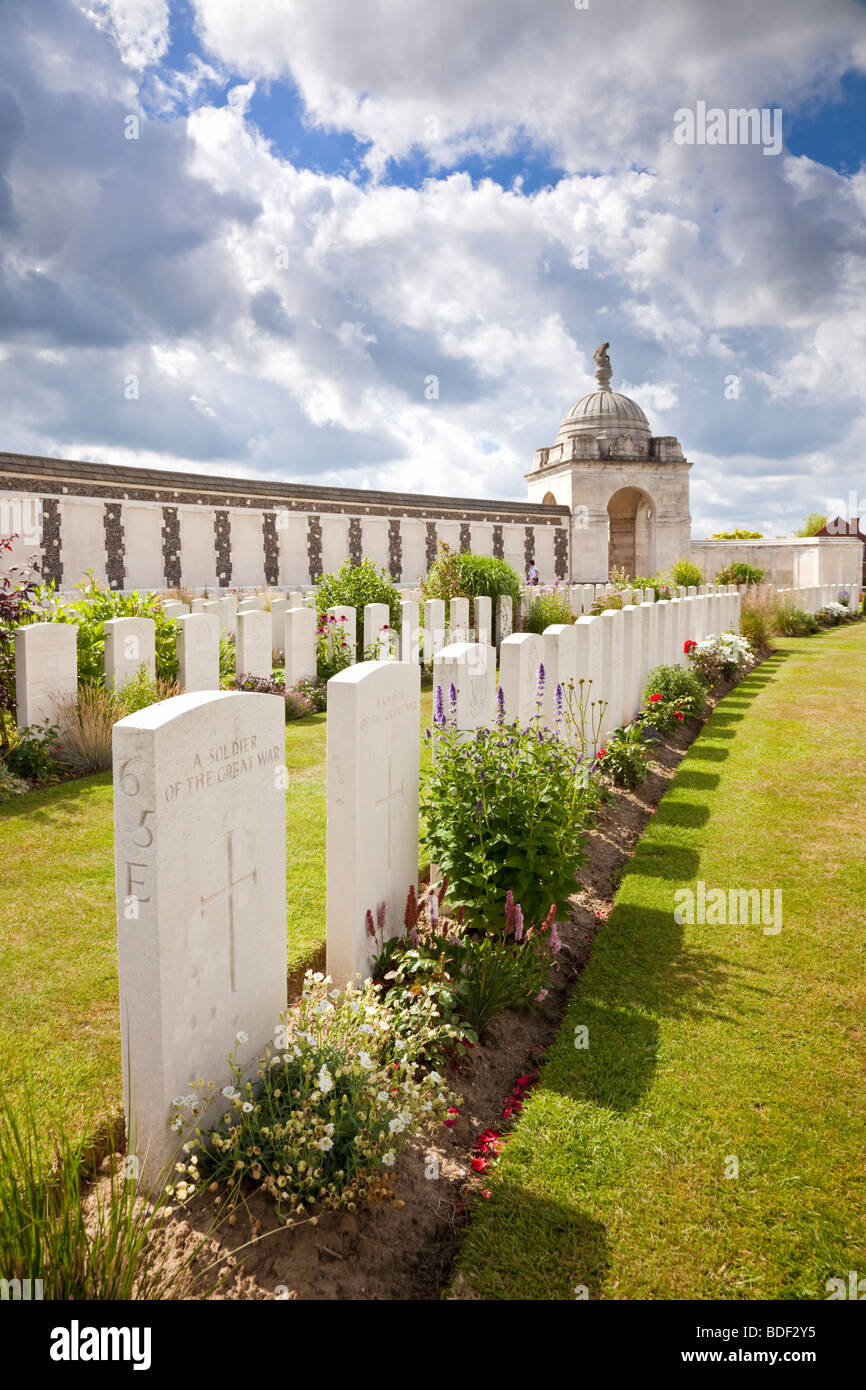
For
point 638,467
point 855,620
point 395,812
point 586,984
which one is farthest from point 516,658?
point 638,467

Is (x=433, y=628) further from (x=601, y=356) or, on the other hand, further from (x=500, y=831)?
(x=601, y=356)

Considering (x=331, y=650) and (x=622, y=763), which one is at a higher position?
(x=331, y=650)

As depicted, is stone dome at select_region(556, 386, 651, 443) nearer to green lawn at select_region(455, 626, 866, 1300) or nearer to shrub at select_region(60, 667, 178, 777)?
shrub at select_region(60, 667, 178, 777)

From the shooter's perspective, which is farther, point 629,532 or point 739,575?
point 629,532

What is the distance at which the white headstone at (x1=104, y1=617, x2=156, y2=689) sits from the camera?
27.3 feet

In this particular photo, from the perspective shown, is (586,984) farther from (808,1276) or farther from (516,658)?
(516,658)

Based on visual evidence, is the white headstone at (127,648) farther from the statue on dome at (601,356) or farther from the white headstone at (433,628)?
the statue on dome at (601,356)

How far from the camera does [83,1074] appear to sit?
10.1 ft

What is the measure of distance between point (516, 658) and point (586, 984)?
2141 millimetres

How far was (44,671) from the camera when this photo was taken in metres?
7.59

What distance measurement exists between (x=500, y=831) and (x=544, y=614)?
12.4 metres

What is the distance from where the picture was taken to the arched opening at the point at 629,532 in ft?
130

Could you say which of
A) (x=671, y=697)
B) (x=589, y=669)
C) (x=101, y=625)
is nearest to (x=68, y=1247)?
(x=589, y=669)

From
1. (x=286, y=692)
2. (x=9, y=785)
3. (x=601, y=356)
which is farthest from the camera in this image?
(x=601, y=356)
